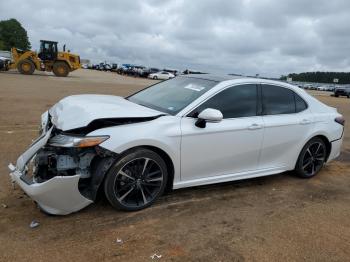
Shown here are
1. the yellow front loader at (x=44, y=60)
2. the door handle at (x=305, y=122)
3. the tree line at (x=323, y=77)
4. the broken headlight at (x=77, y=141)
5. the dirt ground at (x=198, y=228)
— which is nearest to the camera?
the dirt ground at (x=198, y=228)

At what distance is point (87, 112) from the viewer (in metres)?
4.13

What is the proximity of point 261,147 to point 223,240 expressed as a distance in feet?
5.89

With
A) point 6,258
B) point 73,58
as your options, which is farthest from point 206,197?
point 73,58

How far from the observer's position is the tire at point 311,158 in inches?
232

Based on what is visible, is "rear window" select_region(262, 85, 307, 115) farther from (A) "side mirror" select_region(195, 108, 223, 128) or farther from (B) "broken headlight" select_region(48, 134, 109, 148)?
(B) "broken headlight" select_region(48, 134, 109, 148)

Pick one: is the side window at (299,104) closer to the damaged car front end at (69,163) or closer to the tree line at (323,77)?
the damaged car front end at (69,163)

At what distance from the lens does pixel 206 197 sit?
4.91 metres

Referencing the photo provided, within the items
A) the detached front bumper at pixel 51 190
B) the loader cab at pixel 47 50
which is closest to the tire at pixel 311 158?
the detached front bumper at pixel 51 190

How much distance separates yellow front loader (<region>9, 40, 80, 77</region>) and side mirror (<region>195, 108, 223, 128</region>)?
2981 cm

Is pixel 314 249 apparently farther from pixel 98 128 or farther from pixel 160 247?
pixel 98 128

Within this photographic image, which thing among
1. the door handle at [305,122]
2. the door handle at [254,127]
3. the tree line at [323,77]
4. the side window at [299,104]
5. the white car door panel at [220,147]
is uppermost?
the tree line at [323,77]

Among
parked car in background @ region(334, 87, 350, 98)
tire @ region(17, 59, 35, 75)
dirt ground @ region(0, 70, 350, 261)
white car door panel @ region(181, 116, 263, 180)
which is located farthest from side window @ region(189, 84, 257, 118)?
parked car in background @ region(334, 87, 350, 98)

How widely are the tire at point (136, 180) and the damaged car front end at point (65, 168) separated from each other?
0.49 feet

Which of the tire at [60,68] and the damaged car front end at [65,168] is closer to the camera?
the damaged car front end at [65,168]
